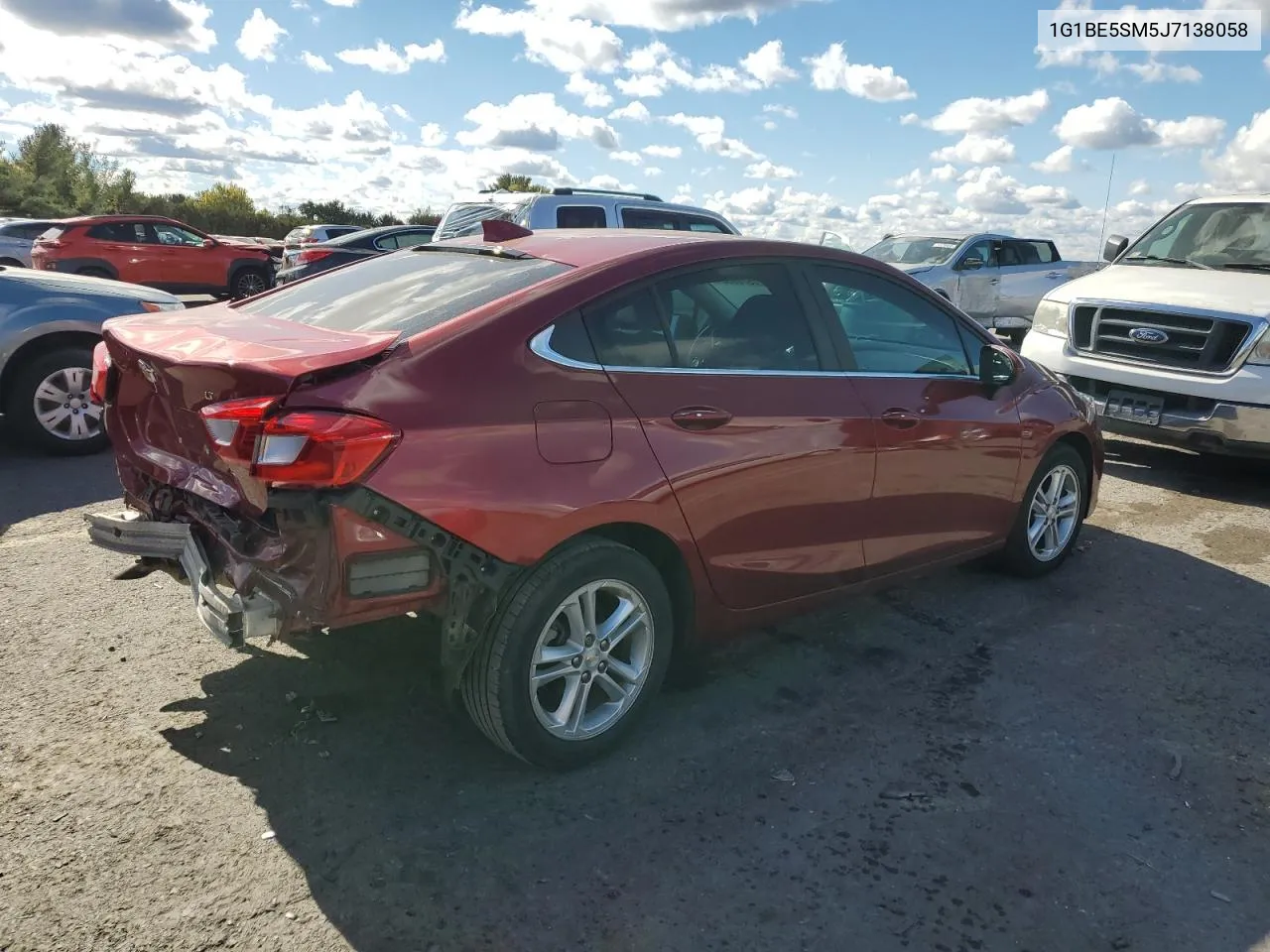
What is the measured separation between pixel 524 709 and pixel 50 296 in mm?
5698

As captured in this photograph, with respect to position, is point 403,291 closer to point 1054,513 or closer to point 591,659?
point 591,659

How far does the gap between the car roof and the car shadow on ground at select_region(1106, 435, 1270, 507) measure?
14.7 feet

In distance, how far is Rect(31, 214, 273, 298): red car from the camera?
701 inches

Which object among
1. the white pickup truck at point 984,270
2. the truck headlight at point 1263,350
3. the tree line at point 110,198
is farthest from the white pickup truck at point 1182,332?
the tree line at point 110,198

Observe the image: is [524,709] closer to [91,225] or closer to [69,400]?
[69,400]

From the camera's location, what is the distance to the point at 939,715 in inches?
144

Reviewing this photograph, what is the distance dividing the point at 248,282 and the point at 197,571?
1965 cm

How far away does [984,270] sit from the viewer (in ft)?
48.8

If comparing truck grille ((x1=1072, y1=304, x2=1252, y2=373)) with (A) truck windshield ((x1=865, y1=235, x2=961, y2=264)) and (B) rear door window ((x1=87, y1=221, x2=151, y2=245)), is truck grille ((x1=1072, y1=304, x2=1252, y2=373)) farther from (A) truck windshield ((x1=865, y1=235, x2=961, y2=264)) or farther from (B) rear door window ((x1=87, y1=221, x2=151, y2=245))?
(B) rear door window ((x1=87, y1=221, x2=151, y2=245))

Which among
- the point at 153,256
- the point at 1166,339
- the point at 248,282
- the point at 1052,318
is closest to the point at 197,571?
the point at 1166,339

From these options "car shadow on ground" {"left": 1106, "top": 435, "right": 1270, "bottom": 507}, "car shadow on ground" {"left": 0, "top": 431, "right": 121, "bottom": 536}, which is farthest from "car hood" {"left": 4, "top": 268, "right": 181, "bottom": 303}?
"car shadow on ground" {"left": 1106, "top": 435, "right": 1270, "bottom": 507}

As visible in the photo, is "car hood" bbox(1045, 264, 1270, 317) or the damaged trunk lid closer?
the damaged trunk lid

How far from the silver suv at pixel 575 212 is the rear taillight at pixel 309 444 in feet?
22.6

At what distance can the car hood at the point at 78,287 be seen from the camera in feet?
22.5
